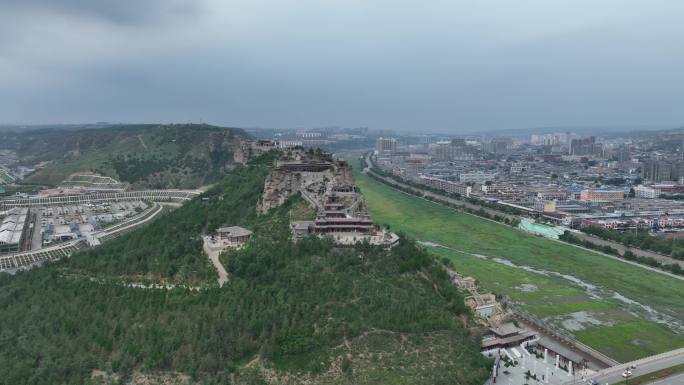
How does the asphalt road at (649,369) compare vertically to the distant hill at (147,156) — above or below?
below

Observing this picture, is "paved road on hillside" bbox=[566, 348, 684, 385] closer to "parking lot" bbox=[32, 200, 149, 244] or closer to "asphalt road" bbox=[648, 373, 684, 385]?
"asphalt road" bbox=[648, 373, 684, 385]

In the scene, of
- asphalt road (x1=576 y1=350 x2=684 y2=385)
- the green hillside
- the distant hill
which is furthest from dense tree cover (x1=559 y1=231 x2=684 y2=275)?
the distant hill

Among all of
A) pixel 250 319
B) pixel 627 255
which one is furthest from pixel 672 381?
pixel 627 255

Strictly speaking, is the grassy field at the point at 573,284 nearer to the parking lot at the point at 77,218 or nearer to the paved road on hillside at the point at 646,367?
the paved road on hillside at the point at 646,367

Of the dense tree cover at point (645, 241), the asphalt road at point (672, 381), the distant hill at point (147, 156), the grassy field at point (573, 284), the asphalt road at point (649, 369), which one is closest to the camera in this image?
the asphalt road at point (672, 381)

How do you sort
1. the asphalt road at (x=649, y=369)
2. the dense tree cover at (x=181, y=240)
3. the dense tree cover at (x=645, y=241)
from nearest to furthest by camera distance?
1. the asphalt road at (x=649, y=369)
2. the dense tree cover at (x=181, y=240)
3. the dense tree cover at (x=645, y=241)

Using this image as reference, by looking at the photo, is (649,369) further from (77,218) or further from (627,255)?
(77,218)

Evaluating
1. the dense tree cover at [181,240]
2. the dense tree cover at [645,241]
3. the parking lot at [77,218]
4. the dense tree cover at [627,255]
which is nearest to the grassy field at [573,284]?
the dense tree cover at [627,255]
